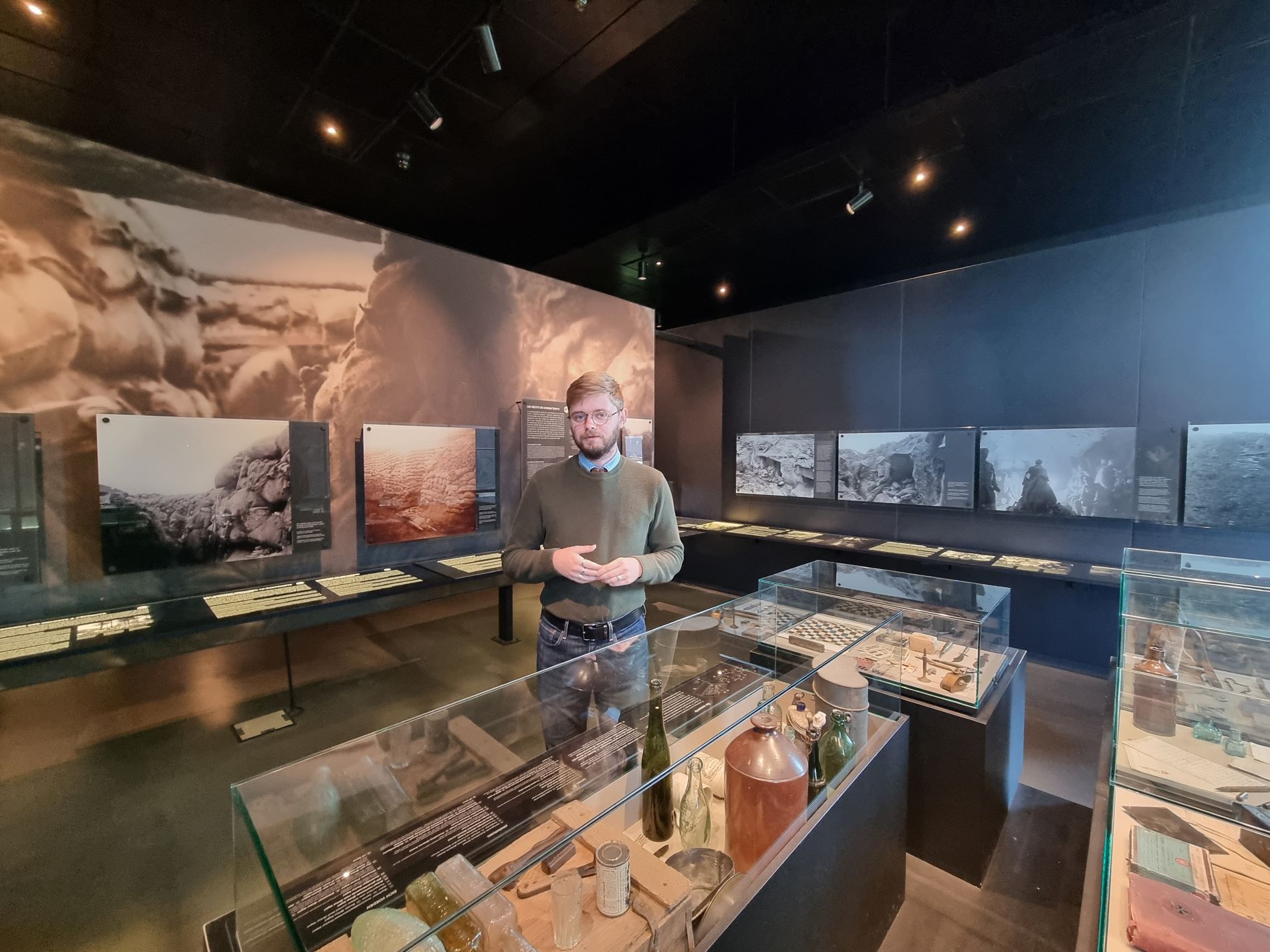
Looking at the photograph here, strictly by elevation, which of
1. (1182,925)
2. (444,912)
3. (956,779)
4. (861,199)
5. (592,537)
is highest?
(861,199)

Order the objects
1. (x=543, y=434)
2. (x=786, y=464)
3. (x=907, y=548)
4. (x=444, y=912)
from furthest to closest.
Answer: (x=786, y=464) → (x=907, y=548) → (x=543, y=434) → (x=444, y=912)

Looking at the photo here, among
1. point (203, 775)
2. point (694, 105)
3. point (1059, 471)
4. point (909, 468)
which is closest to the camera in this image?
point (203, 775)

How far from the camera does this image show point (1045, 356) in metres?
3.70

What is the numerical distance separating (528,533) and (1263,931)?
1.79m

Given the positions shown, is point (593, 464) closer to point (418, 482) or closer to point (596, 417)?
point (596, 417)

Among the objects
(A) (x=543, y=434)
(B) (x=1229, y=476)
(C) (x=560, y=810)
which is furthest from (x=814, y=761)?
(B) (x=1229, y=476)

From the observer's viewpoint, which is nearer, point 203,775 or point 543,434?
point 203,775

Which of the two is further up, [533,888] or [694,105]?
[694,105]

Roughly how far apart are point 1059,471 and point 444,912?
14.9 feet

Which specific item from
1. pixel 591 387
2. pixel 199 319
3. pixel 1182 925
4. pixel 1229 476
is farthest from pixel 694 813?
pixel 1229 476

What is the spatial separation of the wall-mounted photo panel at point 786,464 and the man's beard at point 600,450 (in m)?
3.66

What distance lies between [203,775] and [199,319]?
7.09 feet

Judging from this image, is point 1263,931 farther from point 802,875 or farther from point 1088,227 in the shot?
point 1088,227

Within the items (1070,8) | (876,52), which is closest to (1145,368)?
(1070,8)
